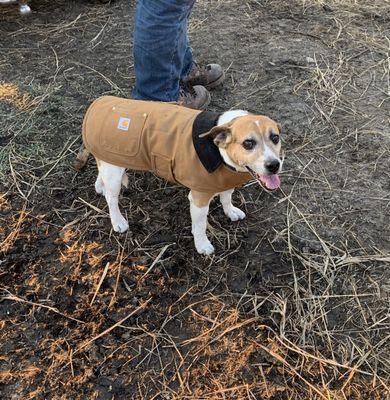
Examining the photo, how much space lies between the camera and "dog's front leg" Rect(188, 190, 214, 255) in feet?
8.21

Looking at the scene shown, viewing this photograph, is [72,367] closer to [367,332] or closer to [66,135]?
[367,332]

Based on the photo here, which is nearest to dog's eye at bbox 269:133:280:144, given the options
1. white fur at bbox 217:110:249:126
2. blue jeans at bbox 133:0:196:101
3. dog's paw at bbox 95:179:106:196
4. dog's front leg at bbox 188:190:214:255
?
white fur at bbox 217:110:249:126

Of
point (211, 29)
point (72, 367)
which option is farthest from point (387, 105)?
point (72, 367)

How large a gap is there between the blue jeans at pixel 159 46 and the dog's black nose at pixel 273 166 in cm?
127

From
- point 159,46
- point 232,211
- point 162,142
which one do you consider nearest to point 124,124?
point 162,142

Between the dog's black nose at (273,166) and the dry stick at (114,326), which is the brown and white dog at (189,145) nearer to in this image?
the dog's black nose at (273,166)

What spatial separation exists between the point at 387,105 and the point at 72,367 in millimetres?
3052

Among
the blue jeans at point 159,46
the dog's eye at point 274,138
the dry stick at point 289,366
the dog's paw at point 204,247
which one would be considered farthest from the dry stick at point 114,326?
the blue jeans at point 159,46

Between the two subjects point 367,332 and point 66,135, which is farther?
point 66,135

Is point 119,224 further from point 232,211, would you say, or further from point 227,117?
point 227,117

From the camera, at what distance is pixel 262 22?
184 inches

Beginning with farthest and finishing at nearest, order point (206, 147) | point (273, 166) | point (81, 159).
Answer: point (81, 159) → point (206, 147) → point (273, 166)

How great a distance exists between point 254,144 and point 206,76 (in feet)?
5.67

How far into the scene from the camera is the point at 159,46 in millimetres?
2959
